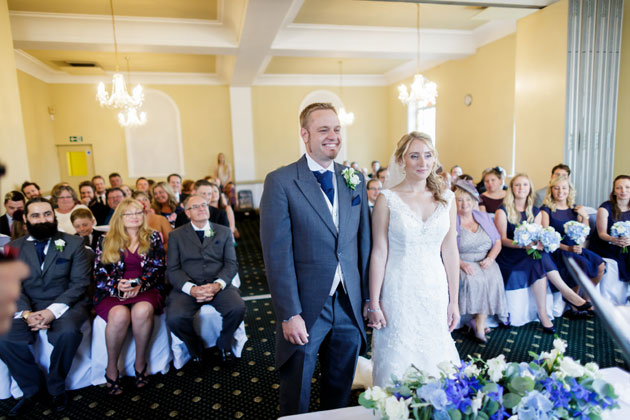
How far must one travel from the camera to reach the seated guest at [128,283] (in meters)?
3.07

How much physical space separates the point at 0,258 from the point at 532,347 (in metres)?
3.94

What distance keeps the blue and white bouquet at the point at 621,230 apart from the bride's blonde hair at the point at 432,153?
2920 millimetres

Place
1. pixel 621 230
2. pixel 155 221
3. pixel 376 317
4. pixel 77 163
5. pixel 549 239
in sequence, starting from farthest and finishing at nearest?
1. pixel 77 163
2. pixel 155 221
3. pixel 621 230
4. pixel 549 239
5. pixel 376 317

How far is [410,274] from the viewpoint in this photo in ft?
Result: 7.41

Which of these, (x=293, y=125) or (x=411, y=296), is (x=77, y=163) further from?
(x=411, y=296)

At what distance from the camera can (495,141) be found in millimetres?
8094

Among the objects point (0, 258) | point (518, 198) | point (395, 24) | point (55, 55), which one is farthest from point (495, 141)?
point (55, 55)

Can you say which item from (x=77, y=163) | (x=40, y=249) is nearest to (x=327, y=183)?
(x=40, y=249)

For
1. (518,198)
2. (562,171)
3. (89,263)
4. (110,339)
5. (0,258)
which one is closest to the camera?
(0,258)

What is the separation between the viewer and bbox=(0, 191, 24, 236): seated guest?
4723 mm

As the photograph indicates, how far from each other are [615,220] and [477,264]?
1781 mm

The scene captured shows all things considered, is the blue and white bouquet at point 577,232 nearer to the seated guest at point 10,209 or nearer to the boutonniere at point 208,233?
the boutonniere at point 208,233

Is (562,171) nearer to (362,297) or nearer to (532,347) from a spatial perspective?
(532,347)

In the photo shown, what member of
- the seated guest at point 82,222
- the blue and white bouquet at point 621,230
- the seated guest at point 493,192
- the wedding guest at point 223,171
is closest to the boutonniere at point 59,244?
the seated guest at point 82,222
